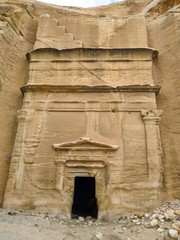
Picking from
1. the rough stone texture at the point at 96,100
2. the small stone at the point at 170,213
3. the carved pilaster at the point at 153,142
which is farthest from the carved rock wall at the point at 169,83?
the small stone at the point at 170,213

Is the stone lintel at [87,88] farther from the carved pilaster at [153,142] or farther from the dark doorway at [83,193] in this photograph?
the dark doorway at [83,193]

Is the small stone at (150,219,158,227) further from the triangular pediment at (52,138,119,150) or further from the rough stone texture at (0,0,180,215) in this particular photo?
the triangular pediment at (52,138,119,150)

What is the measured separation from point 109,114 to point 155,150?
4.98 ft

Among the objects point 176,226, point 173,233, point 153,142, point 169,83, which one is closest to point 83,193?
point 153,142

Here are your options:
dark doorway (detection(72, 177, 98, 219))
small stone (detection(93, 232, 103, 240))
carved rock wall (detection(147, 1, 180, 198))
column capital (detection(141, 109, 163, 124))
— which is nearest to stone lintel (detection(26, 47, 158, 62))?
carved rock wall (detection(147, 1, 180, 198))

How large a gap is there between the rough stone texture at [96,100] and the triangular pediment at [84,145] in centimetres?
11

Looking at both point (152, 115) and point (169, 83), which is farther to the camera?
point (169, 83)

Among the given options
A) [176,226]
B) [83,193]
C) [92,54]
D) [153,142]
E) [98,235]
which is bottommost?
[98,235]

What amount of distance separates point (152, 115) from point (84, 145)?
6.53 ft

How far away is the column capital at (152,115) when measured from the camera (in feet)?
15.9

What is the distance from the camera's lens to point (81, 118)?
16.5 feet

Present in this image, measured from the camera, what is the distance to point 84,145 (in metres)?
4.70

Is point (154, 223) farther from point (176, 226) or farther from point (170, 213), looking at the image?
point (170, 213)

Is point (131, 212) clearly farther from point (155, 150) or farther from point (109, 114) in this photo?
point (109, 114)
